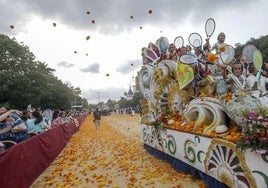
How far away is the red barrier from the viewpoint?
17.7ft

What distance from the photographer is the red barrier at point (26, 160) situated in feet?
17.7

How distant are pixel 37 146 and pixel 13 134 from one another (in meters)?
0.73

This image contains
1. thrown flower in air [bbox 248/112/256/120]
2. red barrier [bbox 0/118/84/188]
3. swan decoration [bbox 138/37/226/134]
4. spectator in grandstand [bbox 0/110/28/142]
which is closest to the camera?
thrown flower in air [bbox 248/112/256/120]

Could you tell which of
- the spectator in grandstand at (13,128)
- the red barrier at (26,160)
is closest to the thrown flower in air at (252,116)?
the red barrier at (26,160)

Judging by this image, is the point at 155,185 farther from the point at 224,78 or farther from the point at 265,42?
the point at 265,42

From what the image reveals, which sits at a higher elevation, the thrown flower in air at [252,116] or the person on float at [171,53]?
the person on float at [171,53]

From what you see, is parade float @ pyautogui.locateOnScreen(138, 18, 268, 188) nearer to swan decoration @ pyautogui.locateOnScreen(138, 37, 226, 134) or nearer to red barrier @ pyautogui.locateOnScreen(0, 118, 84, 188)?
swan decoration @ pyautogui.locateOnScreen(138, 37, 226, 134)

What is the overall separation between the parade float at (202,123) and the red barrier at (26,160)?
3.57m

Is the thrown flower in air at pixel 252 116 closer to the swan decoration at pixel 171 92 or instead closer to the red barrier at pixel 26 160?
the swan decoration at pixel 171 92

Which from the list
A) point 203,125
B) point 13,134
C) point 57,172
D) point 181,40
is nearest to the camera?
point 203,125

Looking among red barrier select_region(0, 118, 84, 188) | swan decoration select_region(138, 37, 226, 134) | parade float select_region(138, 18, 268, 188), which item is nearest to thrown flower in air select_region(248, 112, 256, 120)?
parade float select_region(138, 18, 268, 188)

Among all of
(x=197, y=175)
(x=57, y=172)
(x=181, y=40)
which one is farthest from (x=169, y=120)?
(x=57, y=172)

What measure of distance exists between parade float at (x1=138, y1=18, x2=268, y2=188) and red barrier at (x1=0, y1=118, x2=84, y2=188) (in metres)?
3.57

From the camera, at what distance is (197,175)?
23.0ft
